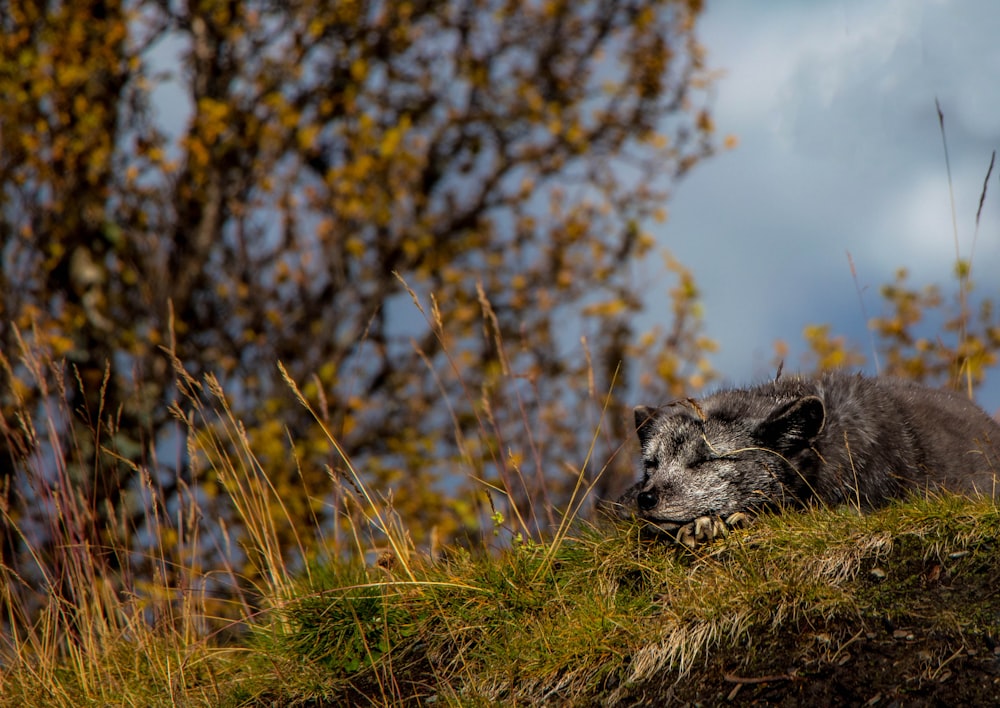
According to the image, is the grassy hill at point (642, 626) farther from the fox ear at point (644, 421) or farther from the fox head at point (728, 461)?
the fox ear at point (644, 421)

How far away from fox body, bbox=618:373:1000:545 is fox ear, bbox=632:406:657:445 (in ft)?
0.08

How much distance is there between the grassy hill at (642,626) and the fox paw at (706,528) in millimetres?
70

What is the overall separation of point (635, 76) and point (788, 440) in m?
8.29

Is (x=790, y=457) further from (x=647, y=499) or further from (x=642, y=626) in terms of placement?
(x=642, y=626)

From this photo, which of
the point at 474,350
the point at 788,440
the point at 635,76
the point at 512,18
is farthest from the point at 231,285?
the point at 788,440

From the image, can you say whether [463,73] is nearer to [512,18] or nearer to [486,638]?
[512,18]

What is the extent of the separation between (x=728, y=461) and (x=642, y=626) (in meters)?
1.02

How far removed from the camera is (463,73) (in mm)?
11938

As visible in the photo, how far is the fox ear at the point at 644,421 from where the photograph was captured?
549 centimetres

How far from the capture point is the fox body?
4844 mm

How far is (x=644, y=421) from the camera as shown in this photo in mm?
5508

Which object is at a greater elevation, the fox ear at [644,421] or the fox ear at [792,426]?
the fox ear at [792,426]

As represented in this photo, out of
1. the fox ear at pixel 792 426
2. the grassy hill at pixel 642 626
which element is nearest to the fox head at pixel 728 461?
the fox ear at pixel 792 426

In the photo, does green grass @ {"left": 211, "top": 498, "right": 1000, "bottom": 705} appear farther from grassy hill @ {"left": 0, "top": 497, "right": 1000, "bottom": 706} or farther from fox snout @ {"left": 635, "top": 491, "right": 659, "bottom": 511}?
fox snout @ {"left": 635, "top": 491, "right": 659, "bottom": 511}
